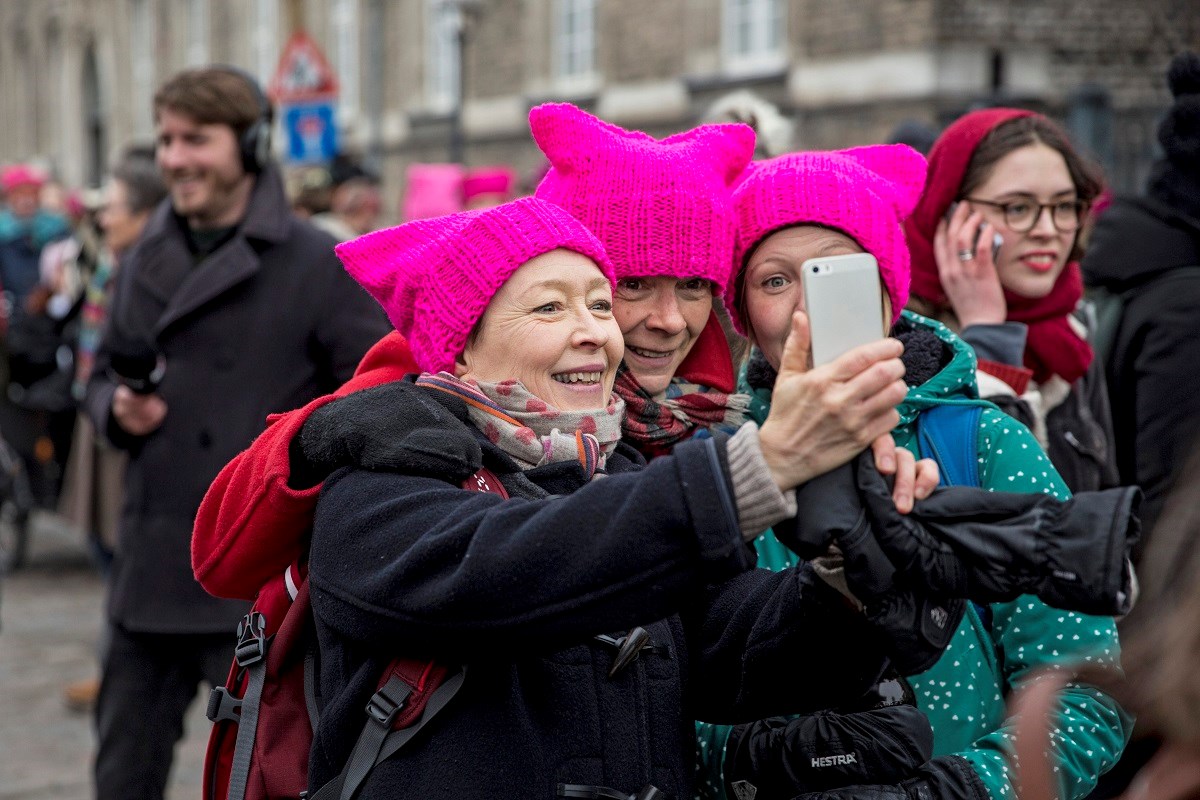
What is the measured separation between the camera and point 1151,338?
3.78 metres

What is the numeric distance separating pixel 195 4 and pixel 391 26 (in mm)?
9699

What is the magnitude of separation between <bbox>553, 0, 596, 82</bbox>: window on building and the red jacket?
611 inches

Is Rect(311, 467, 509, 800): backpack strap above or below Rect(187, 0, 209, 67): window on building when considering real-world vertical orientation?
below

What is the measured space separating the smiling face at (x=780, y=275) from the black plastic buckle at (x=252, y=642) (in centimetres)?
93

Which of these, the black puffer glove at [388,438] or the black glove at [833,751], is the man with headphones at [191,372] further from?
the black glove at [833,751]

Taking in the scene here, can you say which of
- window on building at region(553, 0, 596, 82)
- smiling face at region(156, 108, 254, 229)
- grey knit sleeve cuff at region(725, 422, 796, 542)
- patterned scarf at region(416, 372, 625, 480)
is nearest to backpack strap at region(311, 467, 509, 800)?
patterned scarf at region(416, 372, 625, 480)

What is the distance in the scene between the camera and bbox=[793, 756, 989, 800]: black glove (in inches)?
82.2

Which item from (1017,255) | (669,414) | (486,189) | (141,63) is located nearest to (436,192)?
(486,189)

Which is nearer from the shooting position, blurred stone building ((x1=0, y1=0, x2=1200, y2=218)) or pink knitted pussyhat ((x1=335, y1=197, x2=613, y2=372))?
pink knitted pussyhat ((x1=335, y1=197, x2=613, y2=372))

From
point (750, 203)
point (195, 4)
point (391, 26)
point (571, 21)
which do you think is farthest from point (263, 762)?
point (195, 4)

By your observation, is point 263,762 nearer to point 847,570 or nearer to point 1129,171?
point 847,570

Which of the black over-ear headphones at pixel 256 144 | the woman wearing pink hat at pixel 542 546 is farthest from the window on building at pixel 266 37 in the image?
the woman wearing pink hat at pixel 542 546

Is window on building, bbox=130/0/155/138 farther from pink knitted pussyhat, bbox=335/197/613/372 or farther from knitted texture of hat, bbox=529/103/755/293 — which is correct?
pink knitted pussyhat, bbox=335/197/613/372

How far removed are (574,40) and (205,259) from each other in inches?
552
